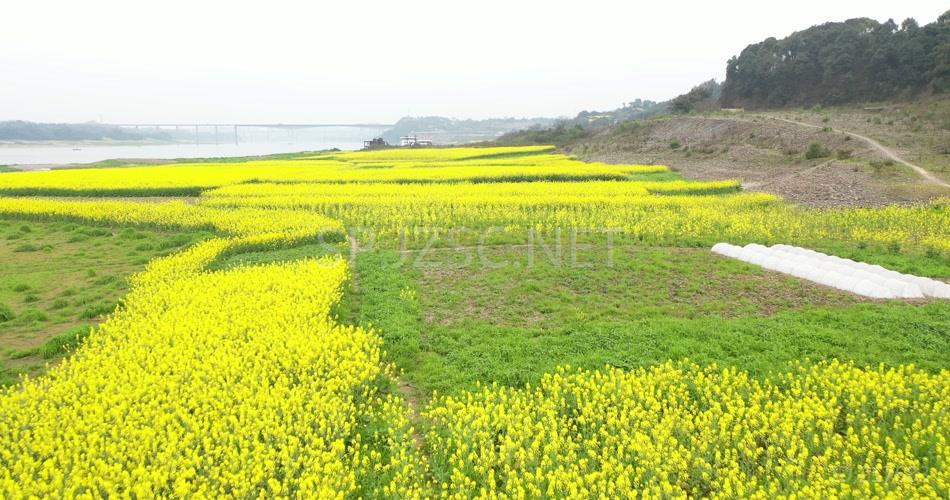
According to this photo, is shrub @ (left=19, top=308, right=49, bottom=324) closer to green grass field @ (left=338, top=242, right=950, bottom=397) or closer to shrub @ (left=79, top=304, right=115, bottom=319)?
shrub @ (left=79, top=304, right=115, bottom=319)

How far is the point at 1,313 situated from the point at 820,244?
64.1ft

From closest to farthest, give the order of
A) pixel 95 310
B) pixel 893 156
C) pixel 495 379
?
1. pixel 495 379
2. pixel 95 310
3. pixel 893 156

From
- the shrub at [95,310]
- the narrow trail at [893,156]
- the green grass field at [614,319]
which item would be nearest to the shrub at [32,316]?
the shrub at [95,310]

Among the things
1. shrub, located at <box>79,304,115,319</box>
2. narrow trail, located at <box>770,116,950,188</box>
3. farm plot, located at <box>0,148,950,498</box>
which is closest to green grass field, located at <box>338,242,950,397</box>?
farm plot, located at <box>0,148,950,498</box>

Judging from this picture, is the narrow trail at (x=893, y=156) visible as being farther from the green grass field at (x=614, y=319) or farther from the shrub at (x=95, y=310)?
the shrub at (x=95, y=310)

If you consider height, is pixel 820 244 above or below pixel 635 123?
below

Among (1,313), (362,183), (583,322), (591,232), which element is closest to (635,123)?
(362,183)

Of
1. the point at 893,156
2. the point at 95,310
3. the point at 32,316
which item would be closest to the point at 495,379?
the point at 95,310

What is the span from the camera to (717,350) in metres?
8.75

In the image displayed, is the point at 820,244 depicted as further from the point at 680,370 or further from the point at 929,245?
the point at 680,370

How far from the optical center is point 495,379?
8.23 metres

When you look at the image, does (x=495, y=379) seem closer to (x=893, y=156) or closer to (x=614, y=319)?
(x=614, y=319)

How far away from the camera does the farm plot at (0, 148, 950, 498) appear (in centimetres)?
587

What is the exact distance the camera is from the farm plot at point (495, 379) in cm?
587
